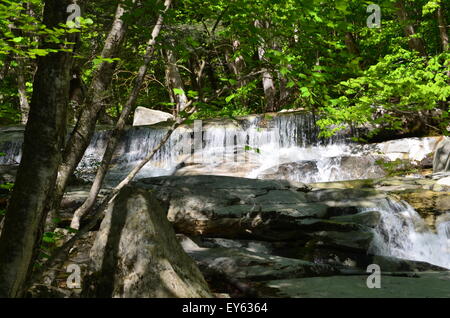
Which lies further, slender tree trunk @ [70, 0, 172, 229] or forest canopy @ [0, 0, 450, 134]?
slender tree trunk @ [70, 0, 172, 229]

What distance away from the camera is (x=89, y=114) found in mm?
4871

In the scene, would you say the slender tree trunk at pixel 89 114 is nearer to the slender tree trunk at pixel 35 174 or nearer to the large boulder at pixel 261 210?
the slender tree trunk at pixel 35 174

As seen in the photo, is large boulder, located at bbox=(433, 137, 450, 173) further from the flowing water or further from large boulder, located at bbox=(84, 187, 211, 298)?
large boulder, located at bbox=(84, 187, 211, 298)

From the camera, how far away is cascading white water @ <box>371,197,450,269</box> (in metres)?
8.30

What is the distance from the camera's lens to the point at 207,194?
895 cm

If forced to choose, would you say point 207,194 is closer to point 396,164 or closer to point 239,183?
point 239,183

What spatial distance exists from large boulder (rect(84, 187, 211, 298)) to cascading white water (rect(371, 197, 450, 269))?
5731 millimetres

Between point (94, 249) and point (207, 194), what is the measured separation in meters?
5.51

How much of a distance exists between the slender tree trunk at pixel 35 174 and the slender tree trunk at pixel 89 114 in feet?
6.21

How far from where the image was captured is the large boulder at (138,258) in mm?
3078

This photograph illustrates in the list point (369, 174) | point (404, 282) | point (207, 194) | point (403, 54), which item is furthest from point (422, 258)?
point (403, 54)

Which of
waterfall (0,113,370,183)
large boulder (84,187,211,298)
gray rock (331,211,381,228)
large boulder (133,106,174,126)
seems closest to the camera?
large boulder (84,187,211,298)

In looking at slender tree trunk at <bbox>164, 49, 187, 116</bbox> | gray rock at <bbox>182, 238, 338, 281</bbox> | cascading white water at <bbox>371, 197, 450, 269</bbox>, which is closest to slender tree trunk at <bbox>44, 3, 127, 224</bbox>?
slender tree trunk at <bbox>164, 49, 187, 116</bbox>

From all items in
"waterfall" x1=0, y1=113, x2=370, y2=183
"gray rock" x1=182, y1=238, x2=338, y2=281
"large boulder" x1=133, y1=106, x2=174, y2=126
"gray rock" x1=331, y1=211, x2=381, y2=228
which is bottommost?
"gray rock" x1=182, y1=238, x2=338, y2=281
